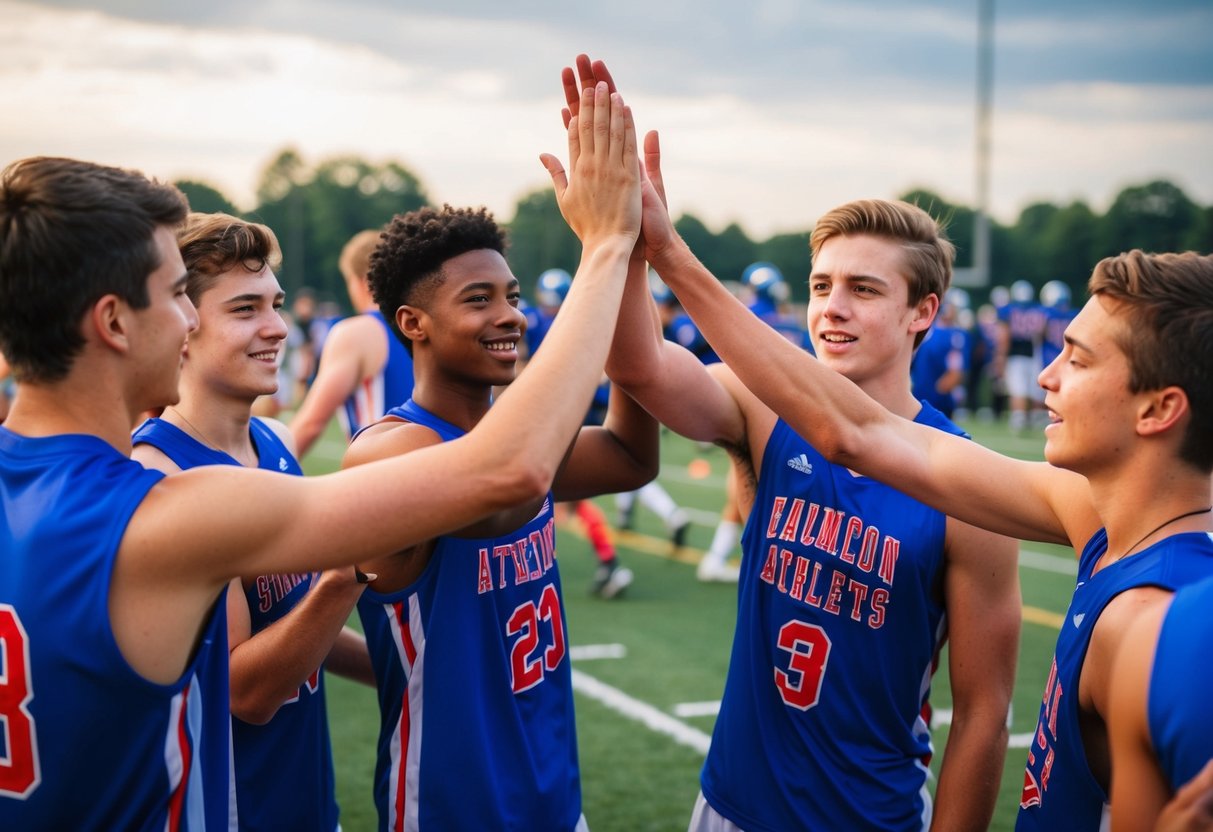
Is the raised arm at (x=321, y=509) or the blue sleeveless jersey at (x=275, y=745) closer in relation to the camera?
the raised arm at (x=321, y=509)

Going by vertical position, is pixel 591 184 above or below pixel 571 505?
above

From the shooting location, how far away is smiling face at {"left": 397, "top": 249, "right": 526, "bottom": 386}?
3150 mm

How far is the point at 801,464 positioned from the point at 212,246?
1.96 metres

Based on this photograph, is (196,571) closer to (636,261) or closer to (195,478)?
(195,478)

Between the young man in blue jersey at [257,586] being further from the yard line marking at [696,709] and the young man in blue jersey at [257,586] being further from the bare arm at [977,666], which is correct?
the yard line marking at [696,709]

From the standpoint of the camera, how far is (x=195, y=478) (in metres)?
1.92

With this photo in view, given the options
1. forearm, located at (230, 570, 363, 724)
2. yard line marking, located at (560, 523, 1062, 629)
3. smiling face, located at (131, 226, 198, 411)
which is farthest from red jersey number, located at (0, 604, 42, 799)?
yard line marking, located at (560, 523, 1062, 629)

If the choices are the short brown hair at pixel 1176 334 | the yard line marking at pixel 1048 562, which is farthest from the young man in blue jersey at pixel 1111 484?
the yard line marking at pixel 1048 562

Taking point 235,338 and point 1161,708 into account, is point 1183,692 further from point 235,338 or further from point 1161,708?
point 235,338

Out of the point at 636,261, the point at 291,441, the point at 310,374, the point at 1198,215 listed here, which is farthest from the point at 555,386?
the point at 1198,215

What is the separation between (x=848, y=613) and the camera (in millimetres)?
3053

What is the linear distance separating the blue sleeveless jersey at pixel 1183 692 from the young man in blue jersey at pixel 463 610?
1.45 m

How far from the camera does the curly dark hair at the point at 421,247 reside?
10.5 feet

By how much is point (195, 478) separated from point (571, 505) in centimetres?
951
